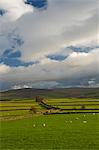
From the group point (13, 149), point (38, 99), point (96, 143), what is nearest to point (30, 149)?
point (13, 149)

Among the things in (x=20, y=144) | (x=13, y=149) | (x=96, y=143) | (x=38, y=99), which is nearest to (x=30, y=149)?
(x=13, y=149)

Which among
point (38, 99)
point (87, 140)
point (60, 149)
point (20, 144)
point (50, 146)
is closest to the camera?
point (60, 149)

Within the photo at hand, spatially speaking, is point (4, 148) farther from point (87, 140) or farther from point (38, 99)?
point (38, 99)

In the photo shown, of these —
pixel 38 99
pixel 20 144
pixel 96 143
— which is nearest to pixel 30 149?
pixel 20 144

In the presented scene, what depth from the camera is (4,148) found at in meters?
24.9

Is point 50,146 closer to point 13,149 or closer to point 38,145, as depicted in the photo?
point 38,145

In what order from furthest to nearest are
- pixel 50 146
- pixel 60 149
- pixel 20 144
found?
1. pixel 20 144
2. pixel 50 146
3. pixel 60 149

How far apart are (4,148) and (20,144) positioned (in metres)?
2.36

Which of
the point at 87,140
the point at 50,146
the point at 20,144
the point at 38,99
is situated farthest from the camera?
the point at 38,99

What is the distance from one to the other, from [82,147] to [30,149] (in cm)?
377

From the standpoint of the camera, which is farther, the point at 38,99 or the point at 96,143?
the point at 38,99

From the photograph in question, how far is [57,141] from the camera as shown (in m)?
28.5

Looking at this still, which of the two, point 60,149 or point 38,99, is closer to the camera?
point 60,149

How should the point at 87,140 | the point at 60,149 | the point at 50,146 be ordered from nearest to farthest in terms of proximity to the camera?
the point at 60,149
the point at 50,146
the point at 87,140
